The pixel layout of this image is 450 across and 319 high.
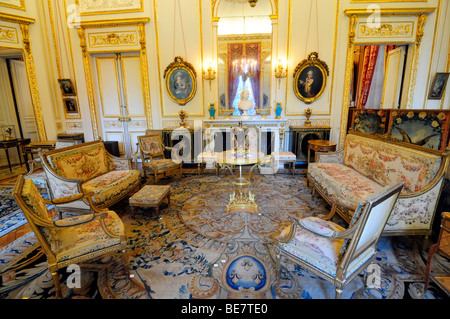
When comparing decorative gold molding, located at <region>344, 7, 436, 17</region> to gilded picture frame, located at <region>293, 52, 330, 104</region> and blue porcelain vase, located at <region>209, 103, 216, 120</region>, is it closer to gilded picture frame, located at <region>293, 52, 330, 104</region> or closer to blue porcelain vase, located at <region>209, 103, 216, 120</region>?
gilded picture frame, located at <region>293, 52, 330, 104</region>

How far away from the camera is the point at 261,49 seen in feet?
17.8

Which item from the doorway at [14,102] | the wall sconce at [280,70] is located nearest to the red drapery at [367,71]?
the wall sconce at [280,70]

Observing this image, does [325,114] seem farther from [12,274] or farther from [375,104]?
[12,274]

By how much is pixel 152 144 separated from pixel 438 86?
262 inches

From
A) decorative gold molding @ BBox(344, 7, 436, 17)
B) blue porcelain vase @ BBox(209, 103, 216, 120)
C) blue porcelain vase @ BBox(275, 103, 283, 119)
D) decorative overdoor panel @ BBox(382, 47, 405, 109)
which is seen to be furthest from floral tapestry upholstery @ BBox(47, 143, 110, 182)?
decorative overdoor panel @ BBox(382, 47, 405, 109)

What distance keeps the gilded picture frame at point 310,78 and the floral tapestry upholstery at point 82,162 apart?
14.8 ft

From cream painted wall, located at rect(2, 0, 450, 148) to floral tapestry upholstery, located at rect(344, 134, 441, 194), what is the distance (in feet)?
7.06

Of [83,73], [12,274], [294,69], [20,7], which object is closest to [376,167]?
[294,69]

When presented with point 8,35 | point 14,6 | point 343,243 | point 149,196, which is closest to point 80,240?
point 149,196

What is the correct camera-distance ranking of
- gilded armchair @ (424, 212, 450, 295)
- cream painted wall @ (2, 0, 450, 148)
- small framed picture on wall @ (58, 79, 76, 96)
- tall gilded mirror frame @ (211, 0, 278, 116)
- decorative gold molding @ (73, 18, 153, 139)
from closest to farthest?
gilded armchair @ (424, 212, 450, 295)
cream painted wall @ (2, 0, 450, 148)
tall gilded mirror frame @ (211, 0, 278, 116)
decorative gold molding @ (73, 18, 153, 139)
small framed picture on wall @ (58, 79, 76, 96)

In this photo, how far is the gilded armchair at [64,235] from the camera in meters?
1.67

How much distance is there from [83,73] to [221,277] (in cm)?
629

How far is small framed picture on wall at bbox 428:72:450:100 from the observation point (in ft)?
16.9

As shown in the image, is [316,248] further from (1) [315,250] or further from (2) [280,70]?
(2) [280,70]
